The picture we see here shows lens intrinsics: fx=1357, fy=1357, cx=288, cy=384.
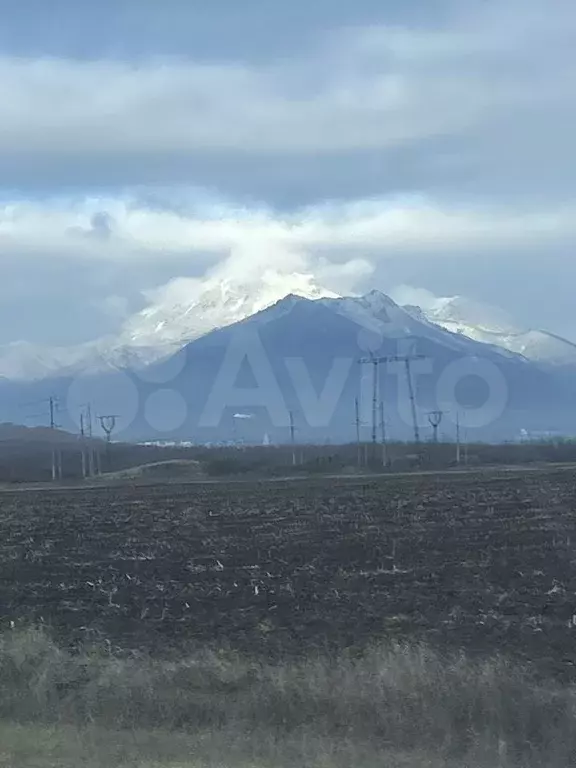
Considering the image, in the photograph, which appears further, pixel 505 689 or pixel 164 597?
pixel 164 597

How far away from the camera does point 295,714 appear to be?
12711mm

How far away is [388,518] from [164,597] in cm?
2144

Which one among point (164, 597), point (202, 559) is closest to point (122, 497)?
point (202, 559)

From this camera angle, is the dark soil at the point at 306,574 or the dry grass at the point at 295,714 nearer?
the dry grass at the point at 295,714

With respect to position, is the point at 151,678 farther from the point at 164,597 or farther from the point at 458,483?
the point at 458,483

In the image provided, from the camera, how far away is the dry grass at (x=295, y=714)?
11406 mm

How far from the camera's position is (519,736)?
1166cm

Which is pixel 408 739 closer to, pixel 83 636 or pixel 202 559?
pixel 83 636

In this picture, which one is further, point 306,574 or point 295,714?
point 306,574

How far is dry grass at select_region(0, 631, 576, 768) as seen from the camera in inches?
449

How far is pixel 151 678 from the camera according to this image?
47.1 ft

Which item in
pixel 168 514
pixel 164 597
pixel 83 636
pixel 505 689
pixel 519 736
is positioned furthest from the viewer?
pixel 168 514

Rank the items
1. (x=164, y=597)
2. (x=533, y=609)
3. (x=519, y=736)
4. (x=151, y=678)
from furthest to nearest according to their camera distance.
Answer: (x=164, y=597) → (x=533, y=609) → (x=151, y=678) → (x=519, y=736)

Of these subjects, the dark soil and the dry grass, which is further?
the dark soil
